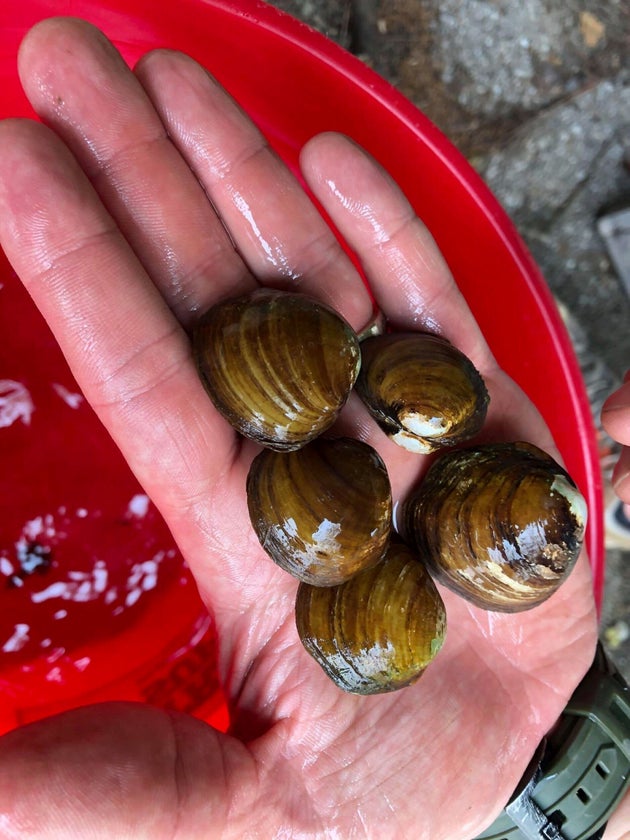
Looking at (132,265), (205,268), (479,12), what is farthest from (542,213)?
(132,265)

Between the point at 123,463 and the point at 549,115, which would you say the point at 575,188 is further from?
the point at 123,463

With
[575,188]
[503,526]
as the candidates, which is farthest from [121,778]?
[575,188]

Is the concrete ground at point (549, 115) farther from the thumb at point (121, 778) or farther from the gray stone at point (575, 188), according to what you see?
the thumb at point (121, 778)

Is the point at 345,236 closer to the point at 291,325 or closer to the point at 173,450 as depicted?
the point at 291,325

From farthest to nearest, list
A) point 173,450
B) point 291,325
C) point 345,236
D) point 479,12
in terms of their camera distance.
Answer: point 479,12
point 345,236
point 173,450
point 291,325

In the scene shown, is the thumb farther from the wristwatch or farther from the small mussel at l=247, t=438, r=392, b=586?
the wristwatch

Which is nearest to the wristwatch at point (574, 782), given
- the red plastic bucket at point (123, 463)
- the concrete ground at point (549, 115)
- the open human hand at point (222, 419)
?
the open human hand at point (222, 419)

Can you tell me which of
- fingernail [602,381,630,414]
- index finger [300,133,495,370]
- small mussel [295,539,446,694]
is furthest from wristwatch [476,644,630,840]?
index finger [300,133,495,370]
